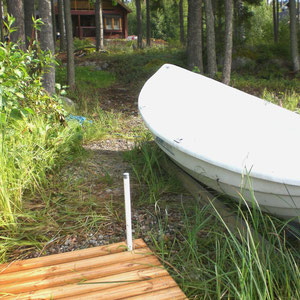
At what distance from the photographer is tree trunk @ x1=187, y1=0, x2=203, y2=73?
8.68 metres

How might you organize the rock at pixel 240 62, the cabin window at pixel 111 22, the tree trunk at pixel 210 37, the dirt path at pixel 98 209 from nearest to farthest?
the dirt path at pixel 98 209 → the tree trunk at pixel 210 37 → the rock at pixel 240 62 → the cabin window at pixel 111 22

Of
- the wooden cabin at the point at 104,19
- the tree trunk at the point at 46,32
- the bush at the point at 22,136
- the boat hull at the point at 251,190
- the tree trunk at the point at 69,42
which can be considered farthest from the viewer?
the wooden cabin at the point at 104,19

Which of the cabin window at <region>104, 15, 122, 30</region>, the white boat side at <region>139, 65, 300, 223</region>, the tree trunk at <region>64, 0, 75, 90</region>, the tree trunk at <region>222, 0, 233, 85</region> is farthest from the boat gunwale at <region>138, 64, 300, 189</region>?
the cabin window at <region>104, 15, 122, 30</region>

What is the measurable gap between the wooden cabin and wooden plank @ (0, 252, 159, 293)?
2500cm

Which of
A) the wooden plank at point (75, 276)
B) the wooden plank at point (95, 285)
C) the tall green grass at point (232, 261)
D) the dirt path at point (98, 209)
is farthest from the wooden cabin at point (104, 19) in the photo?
the wooden plank at point (95, 285)

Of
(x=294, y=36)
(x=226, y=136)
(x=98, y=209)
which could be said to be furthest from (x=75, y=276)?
(x=294, y=36)

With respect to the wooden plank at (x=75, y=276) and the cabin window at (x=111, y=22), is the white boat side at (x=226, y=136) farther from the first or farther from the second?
the cabin window at (x=111, y=22)

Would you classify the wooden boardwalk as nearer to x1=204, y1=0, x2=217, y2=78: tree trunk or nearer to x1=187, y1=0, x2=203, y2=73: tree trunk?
x1=204, y1=0, x2=217, y2=78: tree trunk

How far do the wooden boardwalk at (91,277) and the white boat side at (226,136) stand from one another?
80 centimetres

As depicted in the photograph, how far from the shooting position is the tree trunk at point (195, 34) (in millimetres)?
8680

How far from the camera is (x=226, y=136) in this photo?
302 centimetres

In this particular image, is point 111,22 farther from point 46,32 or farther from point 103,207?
point 103,207

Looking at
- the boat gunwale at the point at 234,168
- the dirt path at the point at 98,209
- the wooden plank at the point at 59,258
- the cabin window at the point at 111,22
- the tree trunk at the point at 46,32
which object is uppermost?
the cabin window at the point at 111,22

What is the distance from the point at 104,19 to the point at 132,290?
27.0m
